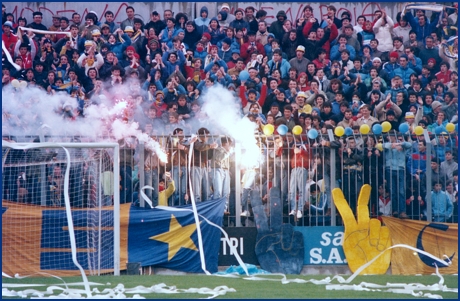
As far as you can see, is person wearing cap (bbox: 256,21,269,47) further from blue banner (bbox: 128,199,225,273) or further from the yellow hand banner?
blue banner (bbox: 128,199,225,273)

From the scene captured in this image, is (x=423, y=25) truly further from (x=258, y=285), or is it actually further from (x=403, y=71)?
(x=258, y=285)

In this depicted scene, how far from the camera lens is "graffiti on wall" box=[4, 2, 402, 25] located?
21.2 m

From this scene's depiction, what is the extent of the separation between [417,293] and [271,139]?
534cm

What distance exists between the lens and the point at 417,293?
1133 cm

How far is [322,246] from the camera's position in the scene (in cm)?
1566

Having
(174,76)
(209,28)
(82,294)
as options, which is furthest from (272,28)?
(82,294)

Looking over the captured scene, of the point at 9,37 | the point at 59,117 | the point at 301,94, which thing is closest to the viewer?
the point at 59,117

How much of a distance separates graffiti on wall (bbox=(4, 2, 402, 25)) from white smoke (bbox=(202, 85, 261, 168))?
3749mm

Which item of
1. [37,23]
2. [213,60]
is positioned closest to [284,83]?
[213,60]

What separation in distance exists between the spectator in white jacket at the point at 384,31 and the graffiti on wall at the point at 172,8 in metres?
0.80

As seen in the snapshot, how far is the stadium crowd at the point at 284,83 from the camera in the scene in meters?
15.8

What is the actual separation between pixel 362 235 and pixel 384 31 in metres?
6.83

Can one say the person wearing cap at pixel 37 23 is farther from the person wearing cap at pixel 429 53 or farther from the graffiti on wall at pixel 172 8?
the person wearing cap at pixel 429 53

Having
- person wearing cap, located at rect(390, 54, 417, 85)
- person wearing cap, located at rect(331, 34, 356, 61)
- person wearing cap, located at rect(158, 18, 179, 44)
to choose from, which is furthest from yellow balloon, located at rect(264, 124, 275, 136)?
person wearing cap, located at rect(158, 18, 179, 44)
